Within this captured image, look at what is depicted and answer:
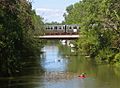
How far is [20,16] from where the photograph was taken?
51250mm

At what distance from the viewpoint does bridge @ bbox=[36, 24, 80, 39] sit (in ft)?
283

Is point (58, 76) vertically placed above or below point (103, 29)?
below

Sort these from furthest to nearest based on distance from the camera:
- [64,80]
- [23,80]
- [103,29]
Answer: [103,29] → [64,80] → [23,80]

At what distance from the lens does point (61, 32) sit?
9275 cm

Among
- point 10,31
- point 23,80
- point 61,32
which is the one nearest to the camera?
point 23,80

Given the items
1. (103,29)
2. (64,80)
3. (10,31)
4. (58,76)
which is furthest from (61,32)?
(64,80)

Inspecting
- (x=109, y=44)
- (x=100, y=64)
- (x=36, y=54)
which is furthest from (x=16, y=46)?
(x=36, y=54)

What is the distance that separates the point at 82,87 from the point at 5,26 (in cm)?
1067

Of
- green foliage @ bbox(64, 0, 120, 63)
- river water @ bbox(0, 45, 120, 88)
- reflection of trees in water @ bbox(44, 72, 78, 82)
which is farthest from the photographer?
green foliage @ bbox(64, 0, 120, 63)

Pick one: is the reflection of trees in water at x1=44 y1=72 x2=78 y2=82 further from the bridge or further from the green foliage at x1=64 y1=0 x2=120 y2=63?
the bridge

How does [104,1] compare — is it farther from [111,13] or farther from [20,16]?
[20,16]

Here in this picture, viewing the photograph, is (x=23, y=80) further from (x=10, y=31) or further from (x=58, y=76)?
(x=58, y=76)

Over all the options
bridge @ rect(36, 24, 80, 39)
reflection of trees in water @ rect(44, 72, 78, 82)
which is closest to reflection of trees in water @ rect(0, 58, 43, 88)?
reflection of trees in water @ rect(44, 72, 78, 82)

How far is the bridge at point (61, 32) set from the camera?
86.2 m
